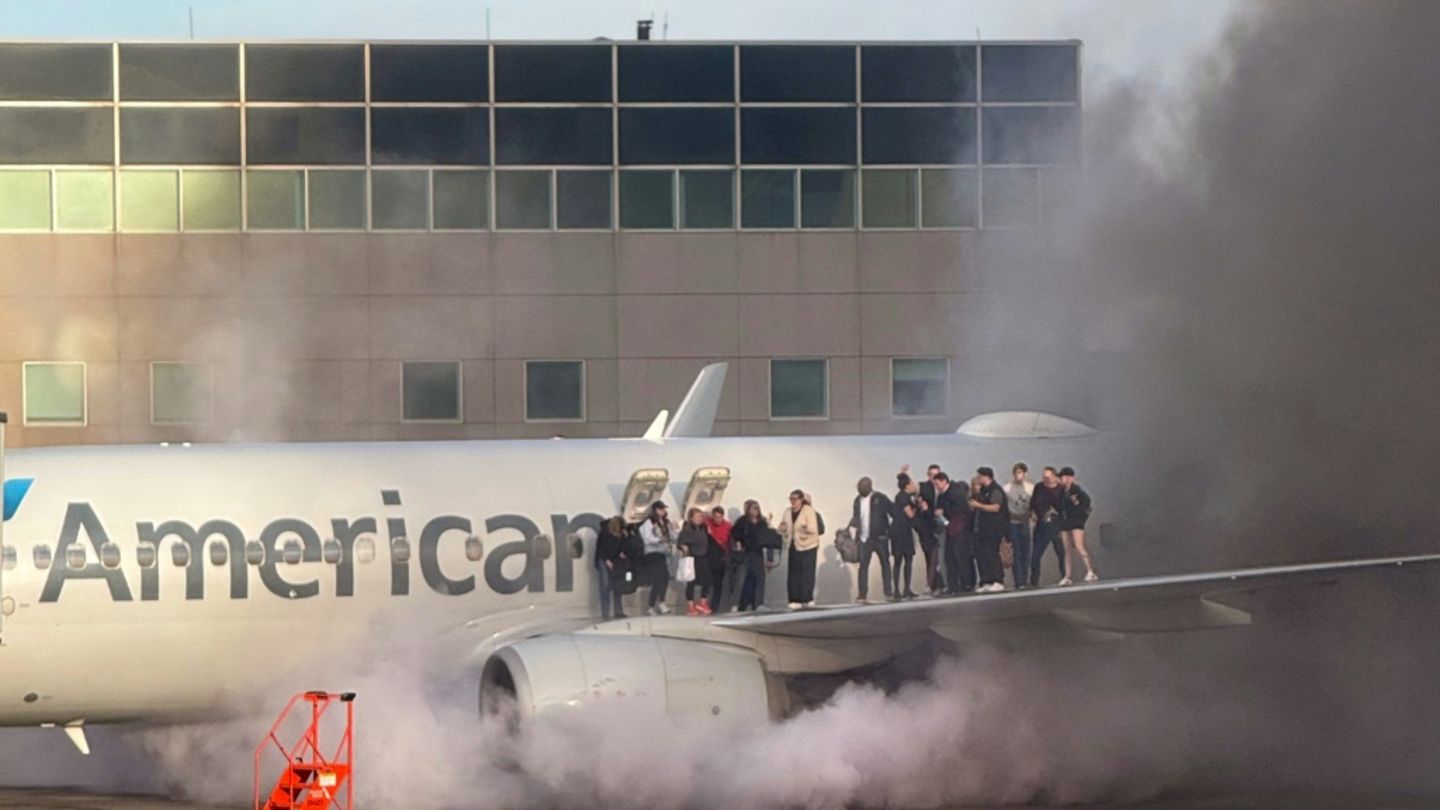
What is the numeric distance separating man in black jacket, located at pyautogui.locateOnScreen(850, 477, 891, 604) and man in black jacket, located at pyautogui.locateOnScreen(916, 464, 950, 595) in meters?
0.35

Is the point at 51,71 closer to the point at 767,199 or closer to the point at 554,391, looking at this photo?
the point at 554,391

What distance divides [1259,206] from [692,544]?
23.3 ft

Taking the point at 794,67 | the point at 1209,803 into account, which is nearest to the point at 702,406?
the point at 1209,803

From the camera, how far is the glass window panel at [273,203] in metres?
34.0

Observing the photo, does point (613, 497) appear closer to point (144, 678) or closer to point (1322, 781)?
point (144, 678)

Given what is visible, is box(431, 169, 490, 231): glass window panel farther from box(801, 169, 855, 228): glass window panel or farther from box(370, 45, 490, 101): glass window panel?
box(801, 169, 855, 228): glass window panel

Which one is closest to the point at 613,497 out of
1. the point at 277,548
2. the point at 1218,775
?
the point at 277,548

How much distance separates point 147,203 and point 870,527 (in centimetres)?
1605

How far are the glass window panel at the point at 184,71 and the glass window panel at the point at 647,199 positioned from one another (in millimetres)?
5884

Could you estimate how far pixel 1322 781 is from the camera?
21312 millimetres

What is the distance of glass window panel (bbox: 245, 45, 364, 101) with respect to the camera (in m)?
33.8

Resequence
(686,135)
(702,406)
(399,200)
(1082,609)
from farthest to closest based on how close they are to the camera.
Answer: (686,135)
(399,200)
(702,406)
(1082,609)

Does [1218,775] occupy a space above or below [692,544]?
below

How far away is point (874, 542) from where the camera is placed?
2191 cm
